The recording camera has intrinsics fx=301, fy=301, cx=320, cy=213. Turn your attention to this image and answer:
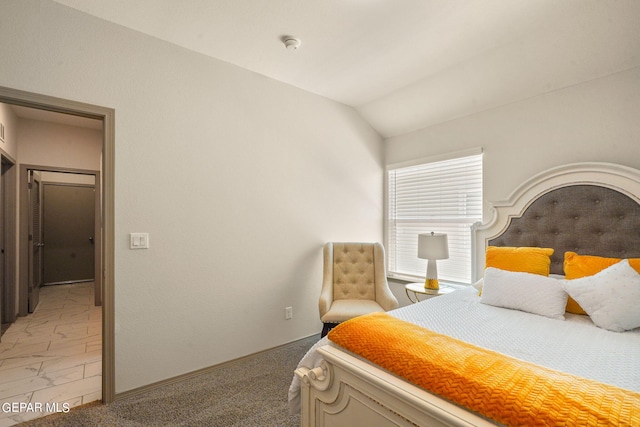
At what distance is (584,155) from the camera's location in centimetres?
233

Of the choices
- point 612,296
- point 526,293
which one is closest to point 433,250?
point 526,293

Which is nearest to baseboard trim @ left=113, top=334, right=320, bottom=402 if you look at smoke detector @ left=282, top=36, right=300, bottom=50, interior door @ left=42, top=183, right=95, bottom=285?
smoke detector @ left=282, top=36, right=300, bottom=50

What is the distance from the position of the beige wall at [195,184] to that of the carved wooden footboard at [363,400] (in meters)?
1.28

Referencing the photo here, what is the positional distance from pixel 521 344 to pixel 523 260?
1024 mm

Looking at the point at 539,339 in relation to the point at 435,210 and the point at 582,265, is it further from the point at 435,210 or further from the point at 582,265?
the point at 435,210

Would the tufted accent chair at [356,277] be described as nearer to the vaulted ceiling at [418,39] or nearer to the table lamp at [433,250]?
the table lamp at [433,250]

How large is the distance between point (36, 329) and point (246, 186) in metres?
3.04

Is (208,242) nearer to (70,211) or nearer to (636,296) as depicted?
→ (636,296)

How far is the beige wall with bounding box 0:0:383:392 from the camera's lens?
202 centimetres

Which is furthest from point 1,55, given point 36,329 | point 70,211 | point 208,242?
point 70,211

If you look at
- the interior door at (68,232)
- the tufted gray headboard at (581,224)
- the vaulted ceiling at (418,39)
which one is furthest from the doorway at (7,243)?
the tufted gray headboard at (581,224)

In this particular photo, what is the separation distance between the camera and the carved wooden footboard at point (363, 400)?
1.03m

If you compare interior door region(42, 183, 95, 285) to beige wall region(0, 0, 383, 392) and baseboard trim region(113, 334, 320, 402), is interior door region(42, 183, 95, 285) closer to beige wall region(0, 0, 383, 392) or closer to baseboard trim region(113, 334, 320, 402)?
beige wall region(0, 0, 383, 392)

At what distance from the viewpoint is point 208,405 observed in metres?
2.04
